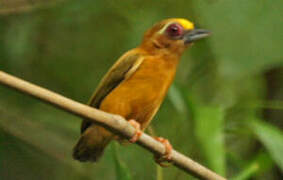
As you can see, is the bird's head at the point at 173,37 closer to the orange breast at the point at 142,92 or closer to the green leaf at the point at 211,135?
the orange breast at the point at 142,92

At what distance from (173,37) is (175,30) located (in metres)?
0.03

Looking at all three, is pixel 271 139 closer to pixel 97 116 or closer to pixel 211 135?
pixel 211 135

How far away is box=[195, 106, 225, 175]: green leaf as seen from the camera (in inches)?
121

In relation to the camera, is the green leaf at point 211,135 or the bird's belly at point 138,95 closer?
the bird's belly at point 138,95

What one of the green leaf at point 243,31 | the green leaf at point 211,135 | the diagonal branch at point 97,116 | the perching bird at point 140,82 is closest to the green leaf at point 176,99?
the green leaf at point 211,135

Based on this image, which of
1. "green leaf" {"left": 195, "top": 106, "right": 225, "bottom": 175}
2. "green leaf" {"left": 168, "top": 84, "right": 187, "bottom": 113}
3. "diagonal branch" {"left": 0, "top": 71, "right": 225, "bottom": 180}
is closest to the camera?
"diagonal branch" {"left": 0, "top": 71, "right": 225, "bottom": 180}

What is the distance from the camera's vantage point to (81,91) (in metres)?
4.11

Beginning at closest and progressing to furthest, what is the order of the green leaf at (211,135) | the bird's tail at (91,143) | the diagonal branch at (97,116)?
1. the diagonal branch at (97,116)
2. the bird's tail at (91,143)
3. the green leaf at (211,135)

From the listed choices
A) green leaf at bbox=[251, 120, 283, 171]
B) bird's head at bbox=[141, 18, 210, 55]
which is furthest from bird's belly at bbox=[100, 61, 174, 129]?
green leaf at bbox=[251, 120, 283, 171]

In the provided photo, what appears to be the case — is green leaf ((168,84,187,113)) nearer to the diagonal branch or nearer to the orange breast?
the orange breast

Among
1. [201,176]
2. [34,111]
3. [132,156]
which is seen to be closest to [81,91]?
[34,111]

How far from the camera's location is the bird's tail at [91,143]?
2625mm

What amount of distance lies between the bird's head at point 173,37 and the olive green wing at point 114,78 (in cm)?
12

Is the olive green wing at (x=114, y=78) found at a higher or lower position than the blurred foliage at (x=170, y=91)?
higher
